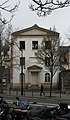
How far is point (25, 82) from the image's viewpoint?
65.7m

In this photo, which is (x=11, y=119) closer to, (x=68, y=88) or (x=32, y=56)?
(x=68, y=88)

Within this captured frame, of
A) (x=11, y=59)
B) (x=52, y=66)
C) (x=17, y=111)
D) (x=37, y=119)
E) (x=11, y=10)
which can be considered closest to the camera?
(x=11, y=10)

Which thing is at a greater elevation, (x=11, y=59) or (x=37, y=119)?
(x=11, y=59)

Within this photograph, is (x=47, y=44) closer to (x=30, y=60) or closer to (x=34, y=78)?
(x=30, y=60)

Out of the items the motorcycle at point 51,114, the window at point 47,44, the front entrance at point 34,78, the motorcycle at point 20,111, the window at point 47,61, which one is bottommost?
the motorcycle at point 20,111

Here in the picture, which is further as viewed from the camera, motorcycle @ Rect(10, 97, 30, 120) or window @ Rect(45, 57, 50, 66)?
window @ Rect(45, 57, 50, 66)

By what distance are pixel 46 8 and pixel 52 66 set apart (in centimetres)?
3852

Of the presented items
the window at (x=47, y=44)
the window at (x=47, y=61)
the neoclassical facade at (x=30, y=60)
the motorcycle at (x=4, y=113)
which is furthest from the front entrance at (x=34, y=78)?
the motorcycle at (x=4, y=113)

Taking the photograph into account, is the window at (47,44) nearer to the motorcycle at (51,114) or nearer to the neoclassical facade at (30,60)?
the neoclassical facade at (30,60)

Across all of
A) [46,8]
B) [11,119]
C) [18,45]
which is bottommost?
[11,119]

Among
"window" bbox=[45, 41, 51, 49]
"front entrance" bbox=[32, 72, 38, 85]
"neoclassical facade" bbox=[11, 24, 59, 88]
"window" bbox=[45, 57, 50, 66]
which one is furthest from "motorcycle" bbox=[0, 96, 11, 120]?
"front entrance" bbox=[32, 72, 38, 85]

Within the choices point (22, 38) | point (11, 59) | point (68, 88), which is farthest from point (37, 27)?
point (68, 88)

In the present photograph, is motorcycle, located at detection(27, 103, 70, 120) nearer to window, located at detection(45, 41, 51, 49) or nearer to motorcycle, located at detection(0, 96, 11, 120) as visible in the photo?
motorcycle, located at detection(0, 96, 11, 120)

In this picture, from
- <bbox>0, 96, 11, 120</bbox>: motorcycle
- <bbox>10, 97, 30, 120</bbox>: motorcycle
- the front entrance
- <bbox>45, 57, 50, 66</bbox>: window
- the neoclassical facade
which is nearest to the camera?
<bbox>0, 96, 11, 120</bbox>: motorcycle
